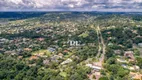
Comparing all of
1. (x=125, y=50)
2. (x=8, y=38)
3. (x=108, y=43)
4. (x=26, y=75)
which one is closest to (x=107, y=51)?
(x=125, y=50)

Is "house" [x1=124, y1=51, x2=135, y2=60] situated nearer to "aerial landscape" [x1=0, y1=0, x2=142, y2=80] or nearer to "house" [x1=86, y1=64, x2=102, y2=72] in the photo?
"aerial landscape" [x1=0, y1=0, x2=142, y2=80]

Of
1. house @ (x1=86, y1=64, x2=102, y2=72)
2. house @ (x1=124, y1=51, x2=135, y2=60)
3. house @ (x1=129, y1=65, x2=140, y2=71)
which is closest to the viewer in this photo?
house @ (x1=86, y1=64, x2=102, y2=72)

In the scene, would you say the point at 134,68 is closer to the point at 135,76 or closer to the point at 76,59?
the point at 135,76

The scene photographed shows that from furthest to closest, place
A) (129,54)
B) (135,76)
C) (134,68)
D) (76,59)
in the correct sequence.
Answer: (129,54) < (76,59) < (134,68) < (135,76)

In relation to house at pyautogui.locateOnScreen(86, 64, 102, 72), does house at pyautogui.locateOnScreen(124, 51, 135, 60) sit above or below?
below

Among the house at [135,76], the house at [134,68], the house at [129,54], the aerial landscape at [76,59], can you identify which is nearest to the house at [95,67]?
the aerial landscape at [76,59]

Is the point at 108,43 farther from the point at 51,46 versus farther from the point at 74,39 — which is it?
the point at 51,46

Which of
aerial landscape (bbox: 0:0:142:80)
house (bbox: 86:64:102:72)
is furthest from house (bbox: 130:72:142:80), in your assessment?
house (bbox: 86:64:102:72)

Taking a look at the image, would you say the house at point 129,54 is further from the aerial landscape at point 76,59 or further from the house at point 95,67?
→ the house at point 95,67

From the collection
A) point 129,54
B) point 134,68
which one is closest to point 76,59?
point 134,68

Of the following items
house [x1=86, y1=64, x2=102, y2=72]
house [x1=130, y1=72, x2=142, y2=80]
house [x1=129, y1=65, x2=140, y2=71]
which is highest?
house [x1=86, y1=64, x2=102, y2=72]

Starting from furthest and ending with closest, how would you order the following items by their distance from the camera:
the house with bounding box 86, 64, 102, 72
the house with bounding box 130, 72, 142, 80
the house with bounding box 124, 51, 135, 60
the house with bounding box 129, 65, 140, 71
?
the house with bounding box 124, 51, 135, 60, the house with bounding box 129, 65, 140, 71, the house with bounding box 86, 64, 102, 72, the house with bounding box 130, 72, 142, 80
